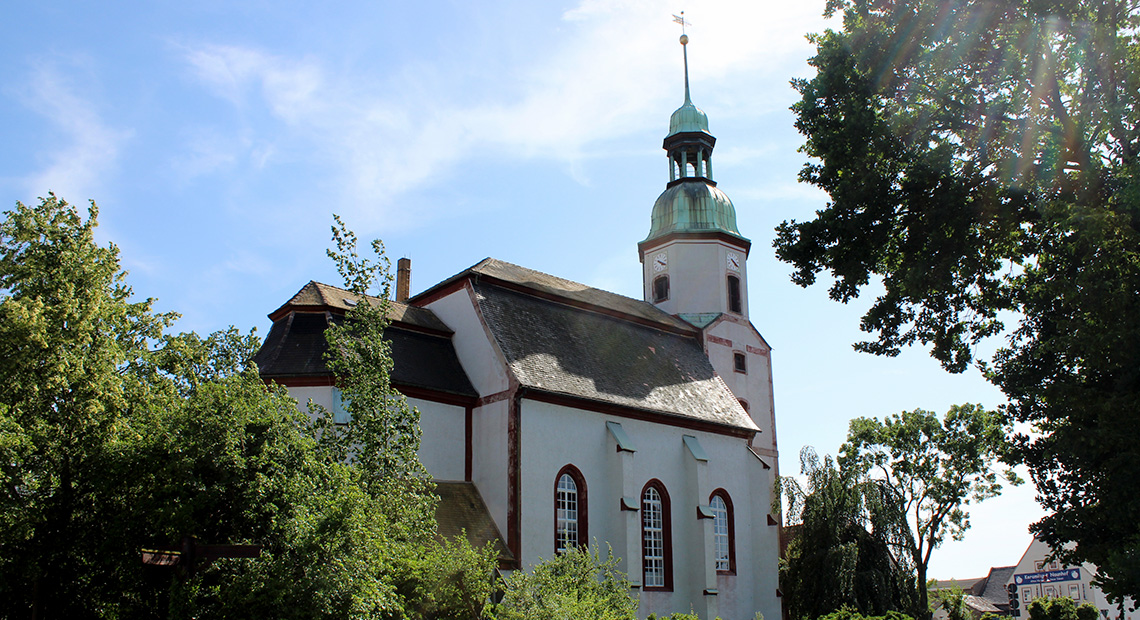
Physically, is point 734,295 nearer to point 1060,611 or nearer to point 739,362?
point 739,362

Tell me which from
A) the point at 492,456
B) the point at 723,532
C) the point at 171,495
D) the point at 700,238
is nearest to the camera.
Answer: the point at 171,495

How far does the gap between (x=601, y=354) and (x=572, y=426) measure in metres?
3.93

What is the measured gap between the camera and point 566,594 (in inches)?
621

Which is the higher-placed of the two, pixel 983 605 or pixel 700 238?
pixel 700 238

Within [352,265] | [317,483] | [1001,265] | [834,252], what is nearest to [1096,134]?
[1001,265]

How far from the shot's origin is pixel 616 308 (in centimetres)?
3111

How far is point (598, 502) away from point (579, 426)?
213 cm

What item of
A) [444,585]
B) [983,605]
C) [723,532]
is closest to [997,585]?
[983,605]

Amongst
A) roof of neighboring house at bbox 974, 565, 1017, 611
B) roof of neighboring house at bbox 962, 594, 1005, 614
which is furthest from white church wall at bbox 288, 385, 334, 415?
roof of neighboring house at bbox 974, 565, 1017, 611

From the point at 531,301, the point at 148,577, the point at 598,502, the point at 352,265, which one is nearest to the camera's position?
the point at 148,577

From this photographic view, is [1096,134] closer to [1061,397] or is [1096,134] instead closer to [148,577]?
[1061,397]

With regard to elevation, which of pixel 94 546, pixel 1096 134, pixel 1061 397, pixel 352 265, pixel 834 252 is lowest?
pixel 94 546

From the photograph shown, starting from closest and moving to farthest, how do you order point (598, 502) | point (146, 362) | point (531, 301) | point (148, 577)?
point (148, 577)
point (146, 362)
point (598, 502)
point (531, 301)

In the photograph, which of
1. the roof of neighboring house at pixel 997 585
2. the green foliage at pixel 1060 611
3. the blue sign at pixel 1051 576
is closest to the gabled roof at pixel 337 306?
the blue sign at pixel 1051 576
